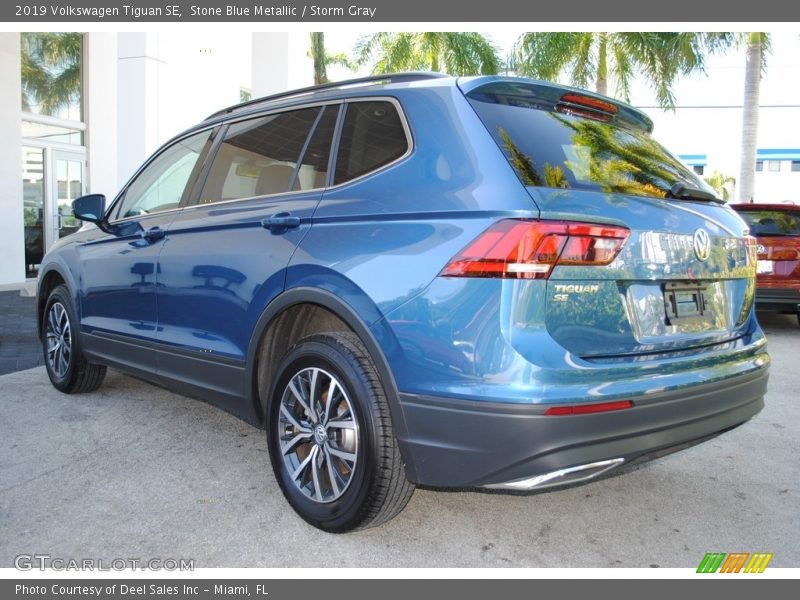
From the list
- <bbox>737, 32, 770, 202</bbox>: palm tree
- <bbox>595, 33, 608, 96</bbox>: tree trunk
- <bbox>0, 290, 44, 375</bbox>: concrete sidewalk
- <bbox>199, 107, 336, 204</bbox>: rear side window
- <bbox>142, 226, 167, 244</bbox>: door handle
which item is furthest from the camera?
<bbox>595, 33, 608, 96</bbox>: tree trunk

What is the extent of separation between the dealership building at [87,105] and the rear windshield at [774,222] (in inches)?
345

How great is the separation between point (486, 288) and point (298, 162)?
1.40 m

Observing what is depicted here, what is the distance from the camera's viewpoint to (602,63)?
18.0 m

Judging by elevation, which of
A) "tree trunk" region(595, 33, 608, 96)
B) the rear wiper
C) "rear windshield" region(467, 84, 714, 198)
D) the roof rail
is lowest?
the rear wiper

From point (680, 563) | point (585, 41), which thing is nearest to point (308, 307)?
point (680, 563)

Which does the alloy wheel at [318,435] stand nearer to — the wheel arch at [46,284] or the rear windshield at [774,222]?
the wheel arch at [46,284]

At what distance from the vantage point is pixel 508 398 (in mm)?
2361

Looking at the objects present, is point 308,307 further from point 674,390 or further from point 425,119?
point 674,390

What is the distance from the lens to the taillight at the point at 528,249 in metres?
2.40

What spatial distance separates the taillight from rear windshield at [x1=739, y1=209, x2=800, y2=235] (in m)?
7.35

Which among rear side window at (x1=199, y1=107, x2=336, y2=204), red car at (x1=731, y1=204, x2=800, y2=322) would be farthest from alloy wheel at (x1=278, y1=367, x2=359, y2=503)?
red car at (x1=731, y1=204, x2=800, y2=322)

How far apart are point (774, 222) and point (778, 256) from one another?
42 cm

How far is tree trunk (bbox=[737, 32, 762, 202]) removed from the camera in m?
16.6

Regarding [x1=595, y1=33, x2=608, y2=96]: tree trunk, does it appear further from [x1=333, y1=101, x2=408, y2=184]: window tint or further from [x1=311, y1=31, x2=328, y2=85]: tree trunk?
[x1=333, y1=101, x2=408, y2=184]: window tint
